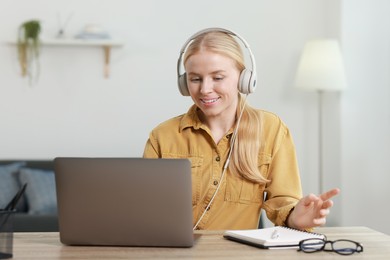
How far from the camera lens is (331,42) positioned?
4820 millimetres

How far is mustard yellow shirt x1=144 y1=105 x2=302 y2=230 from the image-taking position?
2516 mm

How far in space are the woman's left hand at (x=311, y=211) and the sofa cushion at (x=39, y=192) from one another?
2583mm

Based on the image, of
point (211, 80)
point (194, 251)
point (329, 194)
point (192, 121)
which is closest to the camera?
point (194, 251)

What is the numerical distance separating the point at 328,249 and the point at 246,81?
74cm

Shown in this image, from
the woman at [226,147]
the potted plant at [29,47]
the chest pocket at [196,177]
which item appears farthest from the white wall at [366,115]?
the chest pocket at [196,177]

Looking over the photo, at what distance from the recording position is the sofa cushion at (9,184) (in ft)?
15.0

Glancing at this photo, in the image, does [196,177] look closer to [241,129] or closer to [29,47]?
[241,129]

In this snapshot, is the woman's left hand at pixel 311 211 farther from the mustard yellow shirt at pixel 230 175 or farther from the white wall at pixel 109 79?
the white wall at pixel 109 79

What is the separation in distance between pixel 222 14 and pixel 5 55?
4.75 feet

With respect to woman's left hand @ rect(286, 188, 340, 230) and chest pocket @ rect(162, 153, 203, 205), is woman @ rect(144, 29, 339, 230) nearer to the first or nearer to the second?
chest pocket @ rect(162, 153, 203, 205)

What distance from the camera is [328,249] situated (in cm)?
197

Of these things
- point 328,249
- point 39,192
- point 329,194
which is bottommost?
point 39,192

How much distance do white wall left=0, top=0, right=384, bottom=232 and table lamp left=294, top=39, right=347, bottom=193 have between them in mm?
264

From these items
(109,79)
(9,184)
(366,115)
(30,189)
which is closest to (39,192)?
(30,189)
